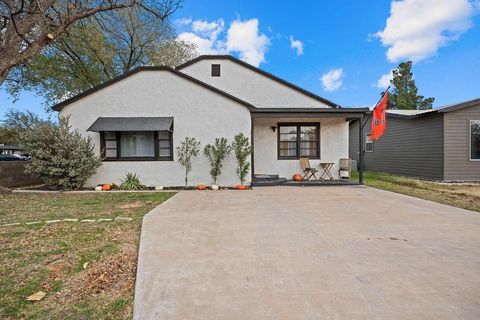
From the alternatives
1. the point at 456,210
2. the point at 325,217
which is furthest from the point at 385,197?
the point at 325,217

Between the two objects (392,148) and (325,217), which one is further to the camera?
(392,148)

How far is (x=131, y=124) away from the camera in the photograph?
34.4 ft

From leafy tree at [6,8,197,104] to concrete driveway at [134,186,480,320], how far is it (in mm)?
15169

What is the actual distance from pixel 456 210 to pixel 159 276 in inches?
267

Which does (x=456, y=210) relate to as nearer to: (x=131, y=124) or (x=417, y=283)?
→ (x=417, y=283)

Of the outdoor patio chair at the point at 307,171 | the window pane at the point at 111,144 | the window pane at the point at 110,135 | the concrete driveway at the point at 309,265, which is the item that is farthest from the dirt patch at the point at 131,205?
the outdoor patio chair at the point at 307,171

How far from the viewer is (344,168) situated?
12.3 metres

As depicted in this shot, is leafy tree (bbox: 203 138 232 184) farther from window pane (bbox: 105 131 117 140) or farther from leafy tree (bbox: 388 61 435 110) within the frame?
leafy tree (bbox: 388 61 435 110)

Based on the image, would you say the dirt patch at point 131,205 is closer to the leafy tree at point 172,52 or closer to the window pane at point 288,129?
the window pane at point 288,129

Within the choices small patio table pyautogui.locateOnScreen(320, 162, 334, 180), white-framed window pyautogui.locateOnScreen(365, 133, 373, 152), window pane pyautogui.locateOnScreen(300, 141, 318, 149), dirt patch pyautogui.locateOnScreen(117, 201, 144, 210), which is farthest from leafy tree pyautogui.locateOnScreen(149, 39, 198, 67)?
dirt patch pyautogui.locateOnScreen(117, 201, 144, 210)

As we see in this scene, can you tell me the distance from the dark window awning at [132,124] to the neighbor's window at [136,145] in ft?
1.73

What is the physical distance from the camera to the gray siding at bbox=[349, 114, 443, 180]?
1273 centimetres

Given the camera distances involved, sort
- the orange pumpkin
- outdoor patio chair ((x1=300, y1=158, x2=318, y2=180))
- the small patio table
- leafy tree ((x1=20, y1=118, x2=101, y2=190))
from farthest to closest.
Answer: the small patio table < outdoor patio chair ((x1=300, y1=158, x2=318, y2=180)) < the orange pumpkin < leafy tree ((x1=20, y1=118, x2=101, y2=190))

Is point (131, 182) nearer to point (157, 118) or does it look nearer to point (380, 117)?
point (157, 118)
